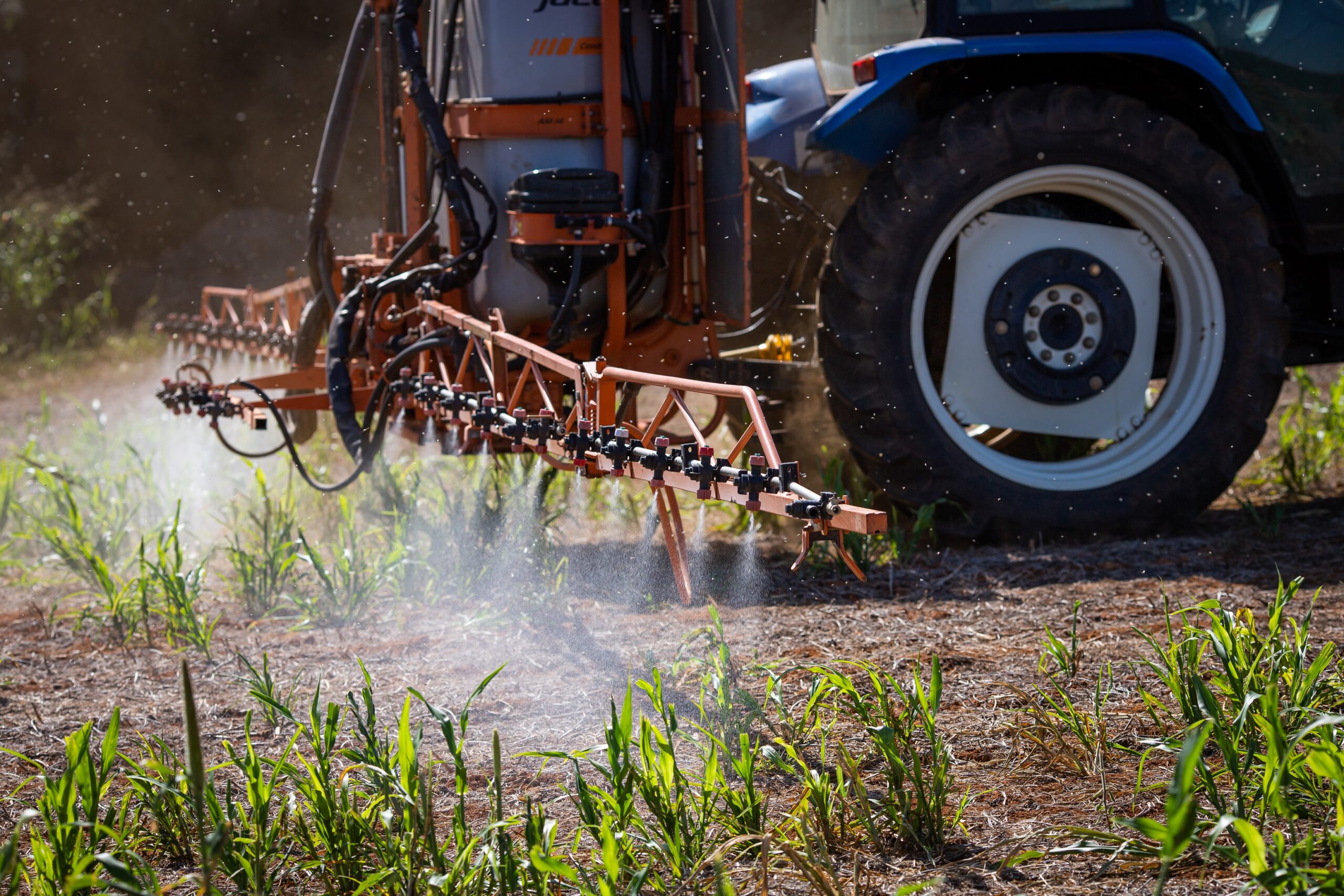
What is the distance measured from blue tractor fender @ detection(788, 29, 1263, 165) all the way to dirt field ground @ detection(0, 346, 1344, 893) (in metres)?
1.31

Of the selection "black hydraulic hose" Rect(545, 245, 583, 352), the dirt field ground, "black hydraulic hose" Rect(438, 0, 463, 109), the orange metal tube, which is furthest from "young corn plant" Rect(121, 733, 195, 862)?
"black hydraulic hose" Rect(438, 0, 463, 109)

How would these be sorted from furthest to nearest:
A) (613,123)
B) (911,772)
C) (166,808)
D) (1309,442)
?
(1309,442), (613,123), (911,772), (166,808)

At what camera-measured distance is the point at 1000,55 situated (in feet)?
12.2

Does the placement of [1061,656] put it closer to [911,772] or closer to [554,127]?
[911,772]

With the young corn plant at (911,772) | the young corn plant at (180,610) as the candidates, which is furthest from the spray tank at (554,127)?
the young corn plant at (911,772)

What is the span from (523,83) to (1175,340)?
2.23 meters

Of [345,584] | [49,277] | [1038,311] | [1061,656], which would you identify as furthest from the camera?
[49,277]

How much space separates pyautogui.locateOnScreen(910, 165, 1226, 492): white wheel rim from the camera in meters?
3.81

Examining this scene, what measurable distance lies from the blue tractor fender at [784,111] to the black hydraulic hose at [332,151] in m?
1.36

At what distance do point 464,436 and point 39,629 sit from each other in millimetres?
1367

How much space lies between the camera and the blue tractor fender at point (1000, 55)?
366 centimetres

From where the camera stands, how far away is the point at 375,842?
1.90 meters

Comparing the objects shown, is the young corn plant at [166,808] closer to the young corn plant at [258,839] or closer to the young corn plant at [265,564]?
the young corn plant at [258,839]

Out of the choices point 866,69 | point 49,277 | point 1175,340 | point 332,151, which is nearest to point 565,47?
point 866,69
